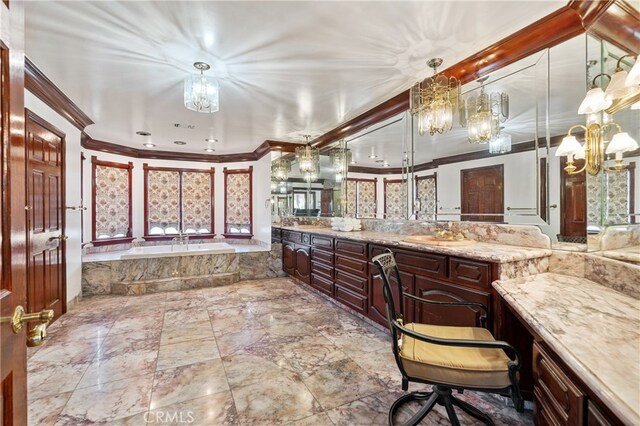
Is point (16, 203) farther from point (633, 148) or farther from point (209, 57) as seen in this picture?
point (633, 148)

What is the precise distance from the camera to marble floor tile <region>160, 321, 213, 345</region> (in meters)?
2.72

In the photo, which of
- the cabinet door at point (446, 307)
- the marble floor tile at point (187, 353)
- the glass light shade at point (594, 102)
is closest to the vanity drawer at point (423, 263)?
the cabinet door at point (446, 307)

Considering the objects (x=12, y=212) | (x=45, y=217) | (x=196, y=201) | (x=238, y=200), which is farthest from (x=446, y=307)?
(x=196, y=201)

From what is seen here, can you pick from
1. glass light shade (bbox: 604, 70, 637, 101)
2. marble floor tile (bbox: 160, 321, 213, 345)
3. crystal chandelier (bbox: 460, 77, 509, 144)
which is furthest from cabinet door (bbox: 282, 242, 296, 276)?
glass light shade (bbox: 604, 70, 637, 101)

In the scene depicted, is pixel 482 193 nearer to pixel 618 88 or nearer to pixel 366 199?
pixel 618 88

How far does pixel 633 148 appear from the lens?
5.18 feet

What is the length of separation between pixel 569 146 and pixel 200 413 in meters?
2.84

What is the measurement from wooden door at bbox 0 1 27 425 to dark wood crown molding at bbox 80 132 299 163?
4.38 meters

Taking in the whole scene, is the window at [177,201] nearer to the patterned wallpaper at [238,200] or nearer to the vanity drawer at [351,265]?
the patterned wallpaper at [238,200]

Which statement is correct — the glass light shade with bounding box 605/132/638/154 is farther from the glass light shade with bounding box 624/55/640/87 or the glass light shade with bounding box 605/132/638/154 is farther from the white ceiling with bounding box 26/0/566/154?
the white ceiling with bounding box 26/0/566/154

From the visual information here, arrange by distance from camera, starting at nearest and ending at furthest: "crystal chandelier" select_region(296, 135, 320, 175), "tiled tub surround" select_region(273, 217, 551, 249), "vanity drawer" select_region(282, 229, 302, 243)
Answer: "tiled tub surround" select_region(273, 217, 551, 249) → "vanity drawer" select_region(282, 229, 302, 243) → "crystal chandelier" select_region(296, 135, 320, 175)

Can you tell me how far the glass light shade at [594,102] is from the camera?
5.50 ft

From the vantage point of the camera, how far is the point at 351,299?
323 cm

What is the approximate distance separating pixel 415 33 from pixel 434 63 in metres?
0.46
